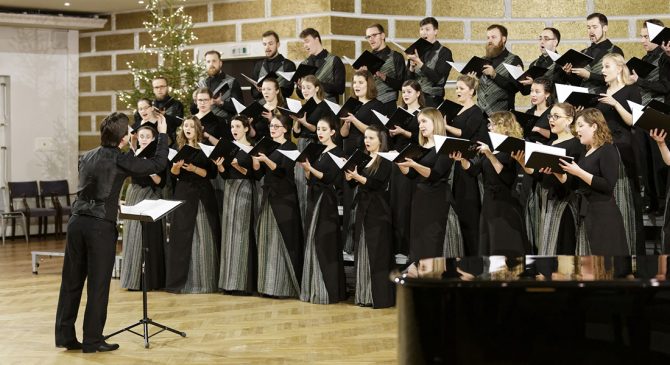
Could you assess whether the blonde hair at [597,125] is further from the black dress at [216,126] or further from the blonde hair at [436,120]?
the black dress at [216,126]

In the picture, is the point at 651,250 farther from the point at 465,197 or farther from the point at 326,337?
the point at 326,337

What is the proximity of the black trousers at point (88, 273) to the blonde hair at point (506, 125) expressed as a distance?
2.70 meters

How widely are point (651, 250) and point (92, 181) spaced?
428 cm

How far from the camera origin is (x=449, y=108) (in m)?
7.77

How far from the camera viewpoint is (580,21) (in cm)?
1048

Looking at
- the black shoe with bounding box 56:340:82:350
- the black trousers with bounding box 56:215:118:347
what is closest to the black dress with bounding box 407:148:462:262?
the black trousers with bounding box 56:215:118:347

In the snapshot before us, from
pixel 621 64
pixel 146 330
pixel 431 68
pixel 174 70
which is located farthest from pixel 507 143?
pixel 174 70

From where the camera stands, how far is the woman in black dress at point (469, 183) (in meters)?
7.84

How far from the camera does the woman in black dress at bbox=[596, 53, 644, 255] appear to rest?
22.7 feet

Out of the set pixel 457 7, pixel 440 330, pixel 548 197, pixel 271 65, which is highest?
pixel 457 7

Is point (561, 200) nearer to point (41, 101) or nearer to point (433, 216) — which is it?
point (433, 216)

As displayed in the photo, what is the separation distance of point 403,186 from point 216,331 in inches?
88.7

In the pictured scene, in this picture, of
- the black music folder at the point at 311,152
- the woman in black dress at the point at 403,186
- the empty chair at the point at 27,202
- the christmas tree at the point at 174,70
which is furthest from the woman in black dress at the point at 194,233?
the empty chair at the point at 27,202

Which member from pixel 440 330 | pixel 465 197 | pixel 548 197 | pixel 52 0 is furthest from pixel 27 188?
pixel 440 330
